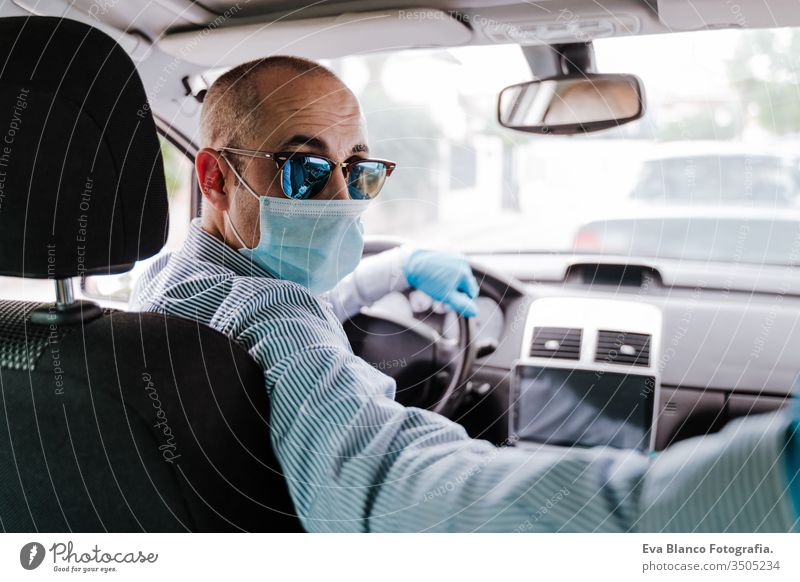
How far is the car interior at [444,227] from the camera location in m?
0.69

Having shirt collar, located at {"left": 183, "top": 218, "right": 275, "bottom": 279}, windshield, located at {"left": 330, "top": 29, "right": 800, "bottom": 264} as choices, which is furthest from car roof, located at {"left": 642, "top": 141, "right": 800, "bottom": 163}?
shirt collar, located at {"left": 183, "top": 218, "right": 275, "bottom": 279}

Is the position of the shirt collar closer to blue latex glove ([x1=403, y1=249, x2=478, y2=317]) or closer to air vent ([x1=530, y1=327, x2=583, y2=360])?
blue latex glove ([x1=403, y1=249, x2=478, y2=317])

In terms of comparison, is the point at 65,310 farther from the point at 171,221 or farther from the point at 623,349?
the point at 623,349

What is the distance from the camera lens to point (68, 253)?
71cm

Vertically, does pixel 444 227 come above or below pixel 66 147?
below

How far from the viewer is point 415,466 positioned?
73cm

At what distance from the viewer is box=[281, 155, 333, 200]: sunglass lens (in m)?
0.86

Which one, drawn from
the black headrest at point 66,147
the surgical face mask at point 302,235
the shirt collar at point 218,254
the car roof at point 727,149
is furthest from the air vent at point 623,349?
the black headrest at point 66,147

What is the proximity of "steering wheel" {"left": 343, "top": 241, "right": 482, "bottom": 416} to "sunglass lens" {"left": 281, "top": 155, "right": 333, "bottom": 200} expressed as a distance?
25 centimetres

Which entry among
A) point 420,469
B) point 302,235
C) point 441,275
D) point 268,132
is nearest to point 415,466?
point 420,469

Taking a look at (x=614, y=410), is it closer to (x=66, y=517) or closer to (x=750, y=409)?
(x=750, y=409)

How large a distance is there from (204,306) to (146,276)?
201 millimetres

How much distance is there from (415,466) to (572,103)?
638mm
